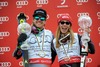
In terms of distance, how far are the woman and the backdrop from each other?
1.68 metres

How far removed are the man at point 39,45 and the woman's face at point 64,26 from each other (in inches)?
6.8

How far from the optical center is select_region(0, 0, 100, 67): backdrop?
16.7ft

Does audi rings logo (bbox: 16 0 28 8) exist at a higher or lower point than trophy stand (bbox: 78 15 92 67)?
higher

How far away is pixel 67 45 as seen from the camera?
342 centimetres

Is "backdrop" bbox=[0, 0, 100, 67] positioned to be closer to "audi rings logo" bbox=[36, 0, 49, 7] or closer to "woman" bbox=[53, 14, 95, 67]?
"audi rings logo" bbox=[36, 0, 49, 7]

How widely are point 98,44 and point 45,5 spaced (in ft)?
3.24

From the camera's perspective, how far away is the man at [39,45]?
3.42 meters

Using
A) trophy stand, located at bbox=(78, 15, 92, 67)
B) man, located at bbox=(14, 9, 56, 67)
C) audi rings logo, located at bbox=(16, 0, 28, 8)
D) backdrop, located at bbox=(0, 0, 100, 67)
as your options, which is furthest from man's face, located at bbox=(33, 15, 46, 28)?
audi rings logo, located at bbox=(16, 0, 28, 8)

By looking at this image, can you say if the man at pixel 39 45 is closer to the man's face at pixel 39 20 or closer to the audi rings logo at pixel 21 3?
the man's face at pixel 39 20

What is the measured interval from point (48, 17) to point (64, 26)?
1.80 metres

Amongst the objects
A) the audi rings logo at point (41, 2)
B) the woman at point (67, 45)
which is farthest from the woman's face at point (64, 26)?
the audi rings logo at point (41, 2)

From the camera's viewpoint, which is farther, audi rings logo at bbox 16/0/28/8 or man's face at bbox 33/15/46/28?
audi rings logo at bbox 16/0/28/8

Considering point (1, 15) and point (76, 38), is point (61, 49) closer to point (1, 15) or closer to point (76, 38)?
point (76, 38)

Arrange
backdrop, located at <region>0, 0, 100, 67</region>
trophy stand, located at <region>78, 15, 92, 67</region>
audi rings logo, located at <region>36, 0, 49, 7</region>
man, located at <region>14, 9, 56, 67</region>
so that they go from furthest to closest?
audi rings logo, located at <region>36, 0, 49, 7</region>
backdrop, located at <region>0, 0, 100, 67</region>
man, located at <region>14, 9, 56, 67</region>
trophy stand, located at <region>78, 15, 92, 67</region>
